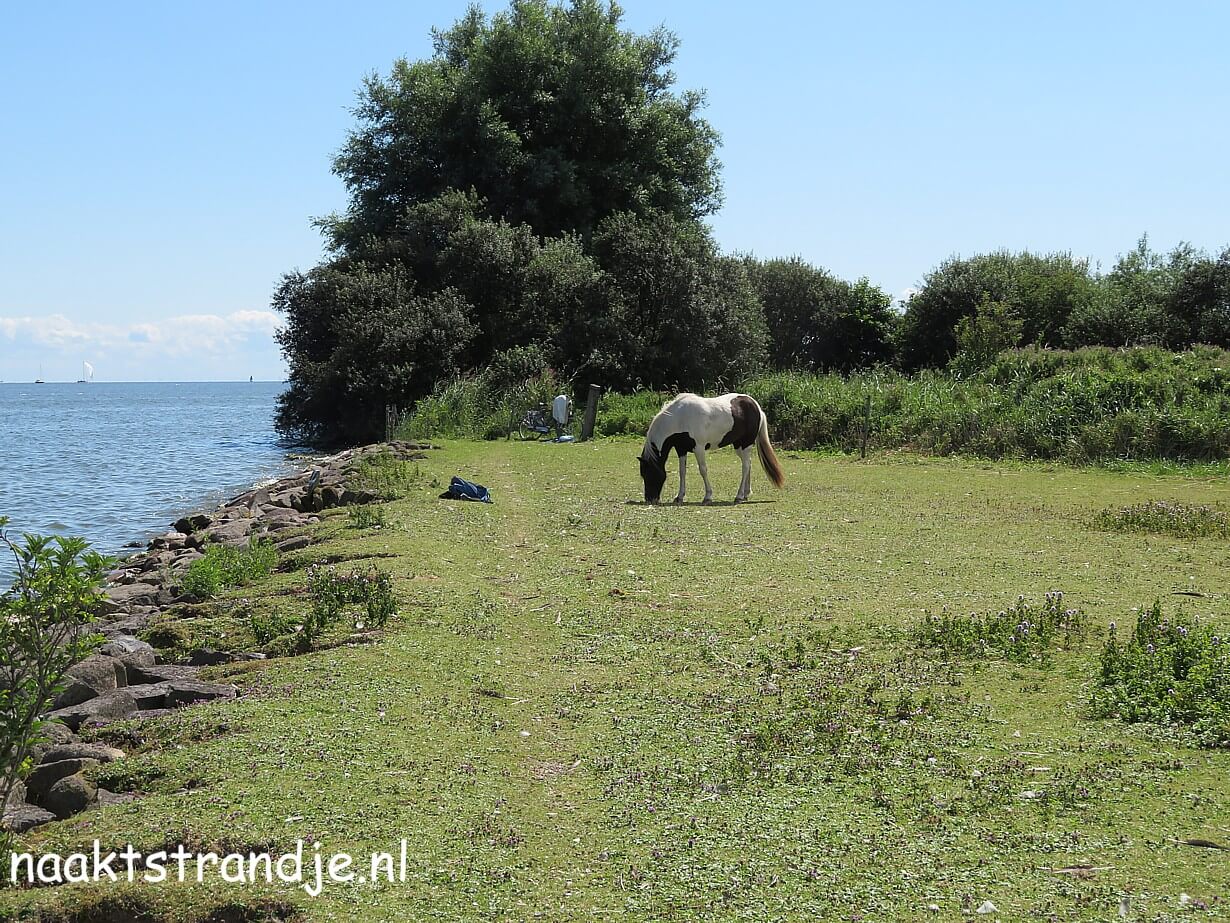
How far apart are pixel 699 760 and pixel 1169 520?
11691 mm

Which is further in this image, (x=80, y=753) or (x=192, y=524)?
(x=192, y=524)

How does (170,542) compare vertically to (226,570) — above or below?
below

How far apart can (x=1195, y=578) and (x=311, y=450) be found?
39.2 metres

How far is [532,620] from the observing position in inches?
422

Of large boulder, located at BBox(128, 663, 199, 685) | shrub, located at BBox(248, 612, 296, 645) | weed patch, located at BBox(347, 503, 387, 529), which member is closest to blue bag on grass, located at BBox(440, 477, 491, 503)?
weed patch, located at BBox(347, 503, 387, 529)

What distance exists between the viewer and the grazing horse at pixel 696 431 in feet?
63.2

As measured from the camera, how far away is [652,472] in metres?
19.3

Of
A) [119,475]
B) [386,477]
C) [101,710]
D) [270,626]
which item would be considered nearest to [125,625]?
[270,626]

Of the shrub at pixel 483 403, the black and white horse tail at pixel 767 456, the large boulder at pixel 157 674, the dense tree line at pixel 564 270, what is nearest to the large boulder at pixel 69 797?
the large boulder at pixel 157 674

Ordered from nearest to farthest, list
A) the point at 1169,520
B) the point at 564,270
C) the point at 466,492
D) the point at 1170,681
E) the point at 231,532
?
the point at 1170,681 → the point at 1169,520 → the point at 231,532 → the point at 466,492 → the point at 564,270

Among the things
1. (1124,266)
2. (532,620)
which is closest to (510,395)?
(532,620)

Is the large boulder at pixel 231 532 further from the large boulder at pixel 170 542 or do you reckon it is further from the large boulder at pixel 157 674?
the large boulder at pixel 157 674

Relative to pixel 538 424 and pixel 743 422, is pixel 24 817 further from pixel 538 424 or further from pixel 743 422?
pixel 538 424

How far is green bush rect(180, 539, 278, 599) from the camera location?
13.5 meters
